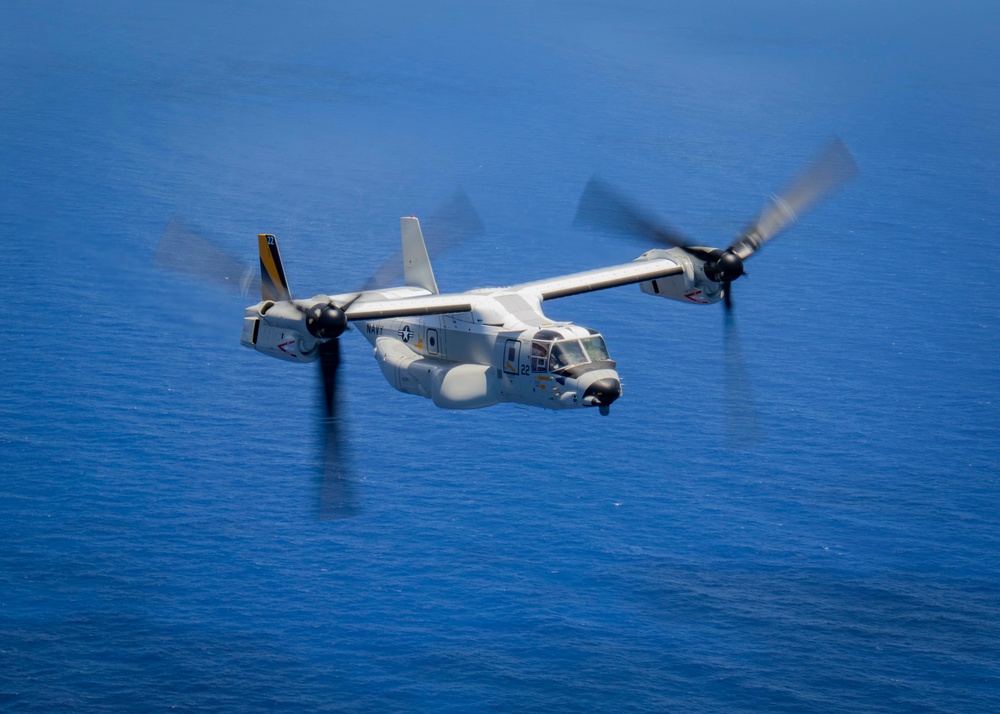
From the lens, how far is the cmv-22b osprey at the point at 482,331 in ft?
226

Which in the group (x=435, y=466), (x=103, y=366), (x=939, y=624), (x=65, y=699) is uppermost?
(x=103, y=366)

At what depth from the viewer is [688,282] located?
7881cm

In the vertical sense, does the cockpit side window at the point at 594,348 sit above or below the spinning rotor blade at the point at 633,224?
below

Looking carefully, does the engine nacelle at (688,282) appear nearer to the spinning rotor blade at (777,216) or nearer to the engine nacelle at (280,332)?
the spinning rotor blade at (777,216)

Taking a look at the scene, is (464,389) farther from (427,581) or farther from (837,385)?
(837,385)

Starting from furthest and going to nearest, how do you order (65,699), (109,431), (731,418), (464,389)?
(731,418), (109,431), (65,699), (464,389)

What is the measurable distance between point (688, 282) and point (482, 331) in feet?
48.1

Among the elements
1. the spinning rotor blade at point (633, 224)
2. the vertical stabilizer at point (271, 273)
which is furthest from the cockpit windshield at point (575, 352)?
the vertical stabilizer at point (271, 273)

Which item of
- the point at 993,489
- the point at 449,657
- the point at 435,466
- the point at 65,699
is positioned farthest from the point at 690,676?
the point at 65,699

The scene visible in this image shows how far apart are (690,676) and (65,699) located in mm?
71977

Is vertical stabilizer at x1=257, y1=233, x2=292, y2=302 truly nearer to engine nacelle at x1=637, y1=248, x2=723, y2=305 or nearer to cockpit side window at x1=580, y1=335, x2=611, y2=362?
cockpit side window at x1=580, y1=335, x2=611, y2=362

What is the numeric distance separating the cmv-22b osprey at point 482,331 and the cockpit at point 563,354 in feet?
0.18

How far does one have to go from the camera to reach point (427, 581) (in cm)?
15450

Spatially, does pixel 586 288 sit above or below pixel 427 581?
above
